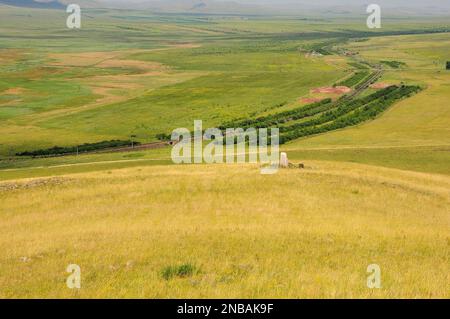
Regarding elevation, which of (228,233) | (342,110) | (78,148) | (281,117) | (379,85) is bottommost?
(78,148)

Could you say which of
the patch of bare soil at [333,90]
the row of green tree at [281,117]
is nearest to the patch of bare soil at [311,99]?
the row of green tree at [281,117]

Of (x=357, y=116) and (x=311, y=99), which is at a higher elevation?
(x=311, y=99)

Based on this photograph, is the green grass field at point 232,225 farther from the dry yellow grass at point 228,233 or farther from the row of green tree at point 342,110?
the row of green tree at point 342,110

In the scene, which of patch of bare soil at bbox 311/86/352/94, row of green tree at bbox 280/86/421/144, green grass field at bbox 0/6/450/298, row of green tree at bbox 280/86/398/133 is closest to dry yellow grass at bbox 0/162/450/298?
green grass field at bbox 0/6/450/298

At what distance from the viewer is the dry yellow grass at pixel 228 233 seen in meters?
13.3

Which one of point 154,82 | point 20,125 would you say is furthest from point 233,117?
point 154,82

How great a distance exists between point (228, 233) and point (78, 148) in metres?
69.3

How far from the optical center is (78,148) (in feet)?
276

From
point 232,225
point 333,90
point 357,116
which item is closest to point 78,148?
point 357,116

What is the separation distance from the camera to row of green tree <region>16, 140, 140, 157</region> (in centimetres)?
8069

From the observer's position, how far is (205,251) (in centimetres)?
1711

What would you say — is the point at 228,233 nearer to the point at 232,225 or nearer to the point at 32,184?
the point at 232,225

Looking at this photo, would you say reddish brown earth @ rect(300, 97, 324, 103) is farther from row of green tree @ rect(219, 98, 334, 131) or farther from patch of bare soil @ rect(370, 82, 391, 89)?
patch of bare soil @ rect(370, 82, 391, 89)

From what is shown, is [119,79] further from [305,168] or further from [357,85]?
[305,168]
